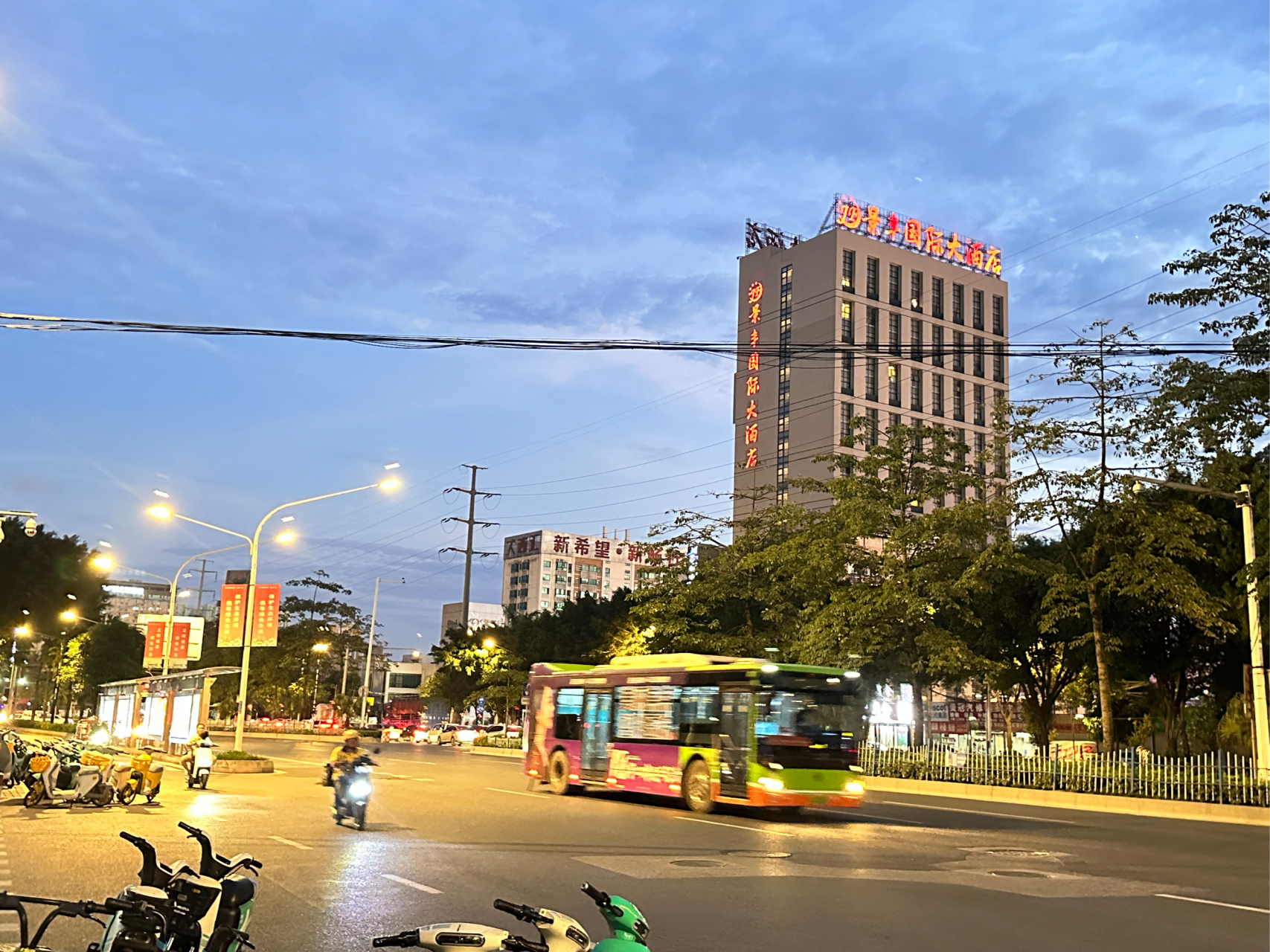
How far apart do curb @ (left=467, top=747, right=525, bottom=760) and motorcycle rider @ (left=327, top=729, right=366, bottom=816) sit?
34.0m

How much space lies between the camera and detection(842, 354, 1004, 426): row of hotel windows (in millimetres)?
110812

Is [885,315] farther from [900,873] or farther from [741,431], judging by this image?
[900,873]

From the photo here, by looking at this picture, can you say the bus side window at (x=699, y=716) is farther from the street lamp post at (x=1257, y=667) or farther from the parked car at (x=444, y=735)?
the parked car at (x=444, y=735)

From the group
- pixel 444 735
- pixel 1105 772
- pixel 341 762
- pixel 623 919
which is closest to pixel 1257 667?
pixel 1105 772

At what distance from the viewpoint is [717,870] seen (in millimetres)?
13438

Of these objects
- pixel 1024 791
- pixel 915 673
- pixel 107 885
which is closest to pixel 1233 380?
pixel 1024 791

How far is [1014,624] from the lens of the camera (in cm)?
3734

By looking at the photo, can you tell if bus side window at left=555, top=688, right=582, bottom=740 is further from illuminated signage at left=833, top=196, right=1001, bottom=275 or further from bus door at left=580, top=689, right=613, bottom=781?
illuminated signage at left=833, top=196, right=1001, bottom=275

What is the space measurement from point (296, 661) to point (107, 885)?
69643 millimetres

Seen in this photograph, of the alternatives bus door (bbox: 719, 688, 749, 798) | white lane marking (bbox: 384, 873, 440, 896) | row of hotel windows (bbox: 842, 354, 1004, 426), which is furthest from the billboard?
row of hotel windows (bbox: 842, 354, 1004, 426)

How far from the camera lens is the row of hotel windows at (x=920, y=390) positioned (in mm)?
110812

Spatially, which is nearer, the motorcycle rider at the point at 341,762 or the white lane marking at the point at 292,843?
the white lane marking at the point at 292,843

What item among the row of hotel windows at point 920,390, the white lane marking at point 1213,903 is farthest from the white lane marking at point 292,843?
the row of hotel windows at point 920,390

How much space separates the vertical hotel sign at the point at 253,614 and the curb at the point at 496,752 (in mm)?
19666
